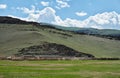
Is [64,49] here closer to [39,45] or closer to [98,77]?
[39,45]

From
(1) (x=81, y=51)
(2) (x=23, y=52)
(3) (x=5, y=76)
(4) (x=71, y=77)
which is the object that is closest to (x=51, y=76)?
(4) (x=71, y=77)

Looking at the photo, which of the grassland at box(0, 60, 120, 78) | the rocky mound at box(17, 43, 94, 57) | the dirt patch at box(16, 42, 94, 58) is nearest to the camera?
the grassland at box(0, 60, 120, 78)

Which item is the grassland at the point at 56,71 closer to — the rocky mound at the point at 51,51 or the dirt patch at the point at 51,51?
the dirt patch at the point at 51,51

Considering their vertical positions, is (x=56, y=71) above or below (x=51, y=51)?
above

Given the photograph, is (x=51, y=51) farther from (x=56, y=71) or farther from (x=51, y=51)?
(x=56, y=71)

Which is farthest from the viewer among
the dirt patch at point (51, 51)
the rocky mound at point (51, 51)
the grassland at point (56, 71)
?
the rocky mound at point (51, 51)

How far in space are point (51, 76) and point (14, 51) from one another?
142 m

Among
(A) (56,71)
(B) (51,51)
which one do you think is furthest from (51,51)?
(A) (56,71)

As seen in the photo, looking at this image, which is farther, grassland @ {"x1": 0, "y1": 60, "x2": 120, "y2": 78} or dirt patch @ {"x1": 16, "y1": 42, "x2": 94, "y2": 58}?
dirt patch @ {"x1": 16, "y1": 42, "x2": 94, "y2": 58}

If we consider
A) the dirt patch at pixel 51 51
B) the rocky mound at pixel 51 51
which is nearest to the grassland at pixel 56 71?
the dirt patch at pixel 51 51

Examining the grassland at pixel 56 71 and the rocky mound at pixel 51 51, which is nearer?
the grassland at pixel 56 71

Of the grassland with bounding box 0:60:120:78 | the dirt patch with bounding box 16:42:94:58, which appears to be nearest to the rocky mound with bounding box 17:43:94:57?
the dirt patch with bounding box 16:42:94:58

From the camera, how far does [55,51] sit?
193875 mm

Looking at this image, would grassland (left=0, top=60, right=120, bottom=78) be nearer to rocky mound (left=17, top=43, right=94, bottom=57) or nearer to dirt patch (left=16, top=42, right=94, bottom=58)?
dirt patch (left=16, top=42, right=94, bottom=58)
